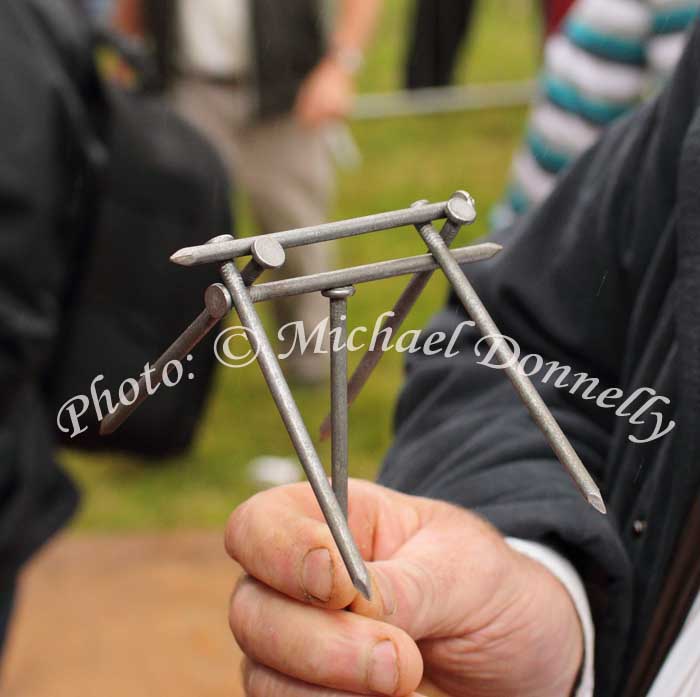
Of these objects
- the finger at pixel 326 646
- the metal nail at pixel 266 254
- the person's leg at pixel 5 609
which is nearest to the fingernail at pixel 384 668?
the finger at pixel 326 646

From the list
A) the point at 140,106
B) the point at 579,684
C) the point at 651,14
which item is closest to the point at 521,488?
the point at 579,684

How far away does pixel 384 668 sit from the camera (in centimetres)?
26

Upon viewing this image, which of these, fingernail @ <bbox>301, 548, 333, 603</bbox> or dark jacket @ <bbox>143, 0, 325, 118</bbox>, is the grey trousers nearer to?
dark jacket @ <bbox>143, 0, 325, 118</bbox>

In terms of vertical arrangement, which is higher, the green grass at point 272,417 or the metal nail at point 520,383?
the green grass at point 272,417

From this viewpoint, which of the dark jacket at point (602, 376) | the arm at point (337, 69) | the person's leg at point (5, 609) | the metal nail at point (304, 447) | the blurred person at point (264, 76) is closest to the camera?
the metal nail at point (304, 447)

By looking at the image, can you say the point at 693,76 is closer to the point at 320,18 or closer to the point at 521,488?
the point at 521,488

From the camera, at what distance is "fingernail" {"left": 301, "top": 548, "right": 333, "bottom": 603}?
260 mm

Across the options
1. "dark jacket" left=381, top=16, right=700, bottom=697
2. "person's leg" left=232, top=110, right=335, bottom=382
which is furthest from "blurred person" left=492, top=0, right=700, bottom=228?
"dark jacket" left=381, top=16, right=700, bottom=697

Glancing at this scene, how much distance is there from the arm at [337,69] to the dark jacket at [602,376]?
777mm

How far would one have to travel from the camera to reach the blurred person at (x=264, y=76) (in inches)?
43.2

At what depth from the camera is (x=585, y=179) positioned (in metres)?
0.49

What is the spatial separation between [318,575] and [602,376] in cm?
24

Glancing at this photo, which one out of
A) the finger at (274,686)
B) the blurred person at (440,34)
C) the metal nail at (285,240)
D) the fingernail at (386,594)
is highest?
the blurred person at (440,34)

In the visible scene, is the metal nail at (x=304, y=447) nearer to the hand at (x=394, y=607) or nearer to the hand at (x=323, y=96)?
the hand at (x=394, y=607)
